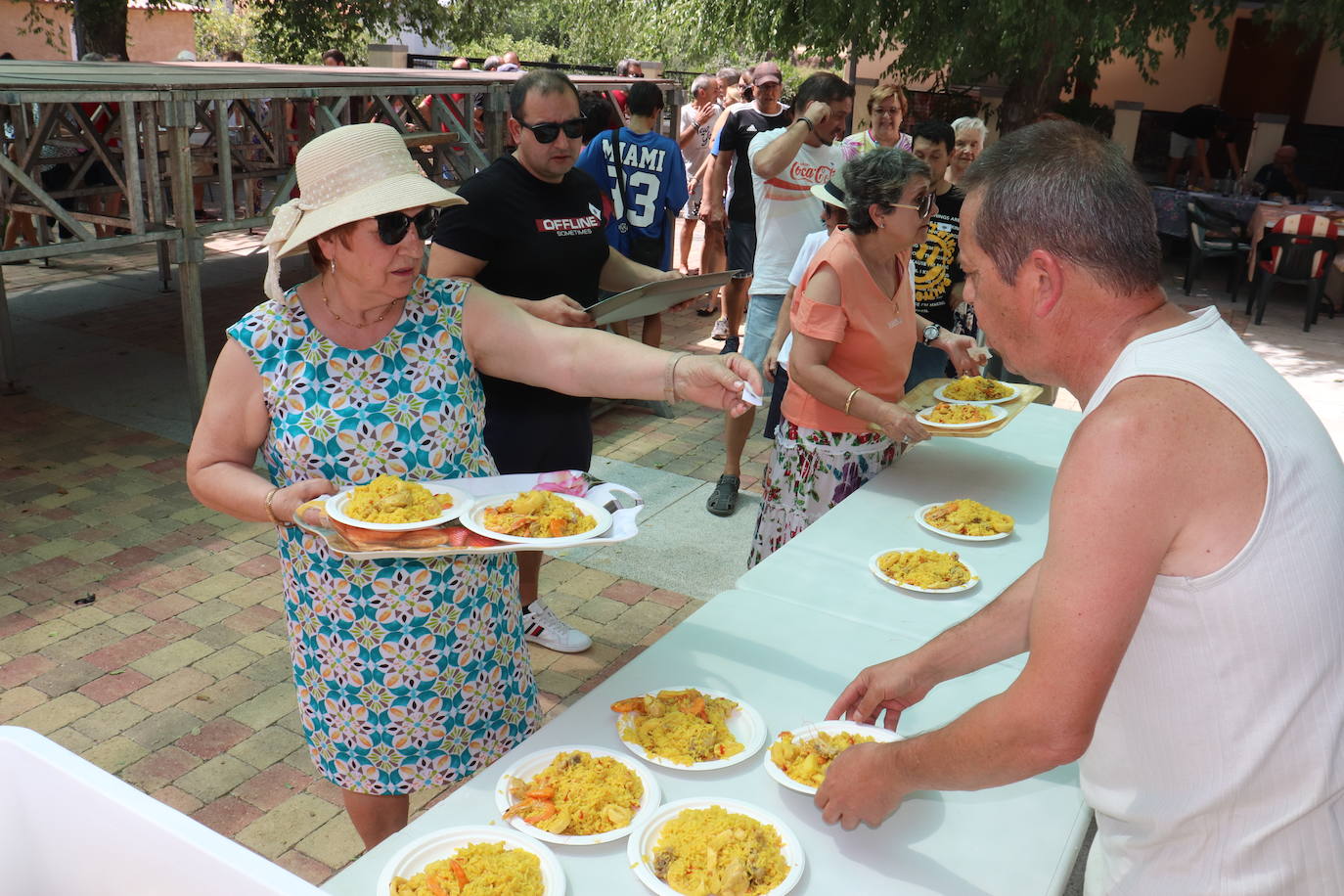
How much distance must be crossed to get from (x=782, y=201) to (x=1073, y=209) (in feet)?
16.2

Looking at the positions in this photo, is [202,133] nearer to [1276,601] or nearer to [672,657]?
[672,657]

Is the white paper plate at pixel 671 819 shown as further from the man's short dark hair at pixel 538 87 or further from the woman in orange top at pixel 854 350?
the man's short dark hair at pixel 538 87

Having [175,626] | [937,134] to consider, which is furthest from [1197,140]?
[175,626]

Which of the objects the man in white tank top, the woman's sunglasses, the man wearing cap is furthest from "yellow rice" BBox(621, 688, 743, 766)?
the man wearing cap

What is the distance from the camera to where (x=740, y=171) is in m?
7.85

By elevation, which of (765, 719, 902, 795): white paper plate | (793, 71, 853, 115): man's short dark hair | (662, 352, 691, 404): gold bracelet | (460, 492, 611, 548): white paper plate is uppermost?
(793, 71, 853, 115): man's short dark hair

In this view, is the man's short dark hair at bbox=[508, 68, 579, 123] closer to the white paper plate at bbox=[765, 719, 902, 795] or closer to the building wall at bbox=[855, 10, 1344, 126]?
the white paper plate at bbox=[765, 719, 902, 795]

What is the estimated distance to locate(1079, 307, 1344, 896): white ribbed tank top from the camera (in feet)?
4.17

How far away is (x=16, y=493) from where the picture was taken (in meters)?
5.54

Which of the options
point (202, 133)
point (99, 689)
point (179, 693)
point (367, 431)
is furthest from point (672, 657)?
point (202, 133)

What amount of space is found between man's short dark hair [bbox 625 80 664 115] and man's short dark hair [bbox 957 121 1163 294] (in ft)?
18.0

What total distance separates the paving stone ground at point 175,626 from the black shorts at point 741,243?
194 cm

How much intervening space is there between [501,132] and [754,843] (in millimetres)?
7245

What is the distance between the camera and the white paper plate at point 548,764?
1.70m
